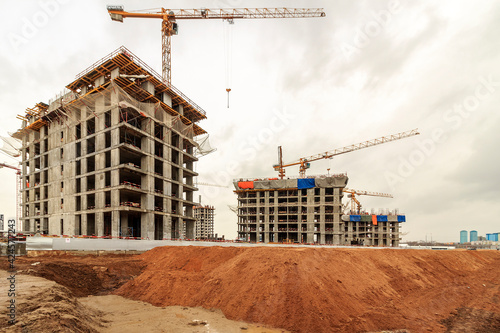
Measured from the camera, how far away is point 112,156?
3291 centimetres

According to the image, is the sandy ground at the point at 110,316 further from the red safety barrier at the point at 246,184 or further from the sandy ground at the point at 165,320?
the red safety barrier at the point at 246,184

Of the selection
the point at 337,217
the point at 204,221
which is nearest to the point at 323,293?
the point at 337,217

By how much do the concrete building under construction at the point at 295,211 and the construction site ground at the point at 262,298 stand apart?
43396mm

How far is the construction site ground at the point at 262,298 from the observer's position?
31.7 ft

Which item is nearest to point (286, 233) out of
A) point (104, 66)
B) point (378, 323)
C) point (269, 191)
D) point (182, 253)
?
point (269, 191)

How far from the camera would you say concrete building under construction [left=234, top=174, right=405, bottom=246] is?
61.4 meters

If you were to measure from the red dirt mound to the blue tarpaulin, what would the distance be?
4454cm

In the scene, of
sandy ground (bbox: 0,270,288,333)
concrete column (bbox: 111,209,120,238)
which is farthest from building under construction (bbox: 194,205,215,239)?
sandy ground (bbox: 0,270,288,333)

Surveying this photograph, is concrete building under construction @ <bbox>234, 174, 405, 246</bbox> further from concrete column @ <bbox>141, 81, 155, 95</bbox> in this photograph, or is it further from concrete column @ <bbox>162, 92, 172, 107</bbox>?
concrete column @ <bbox>141, 81, 155, 95</bbox>

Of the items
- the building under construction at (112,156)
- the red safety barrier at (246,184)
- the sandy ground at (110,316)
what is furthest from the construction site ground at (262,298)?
the red safety barrier at (246,184)

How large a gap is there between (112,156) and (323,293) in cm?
3066

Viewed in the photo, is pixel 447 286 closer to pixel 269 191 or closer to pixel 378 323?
pixel 378 323

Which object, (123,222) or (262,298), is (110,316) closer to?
(262,298)

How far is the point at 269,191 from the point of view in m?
67.0
